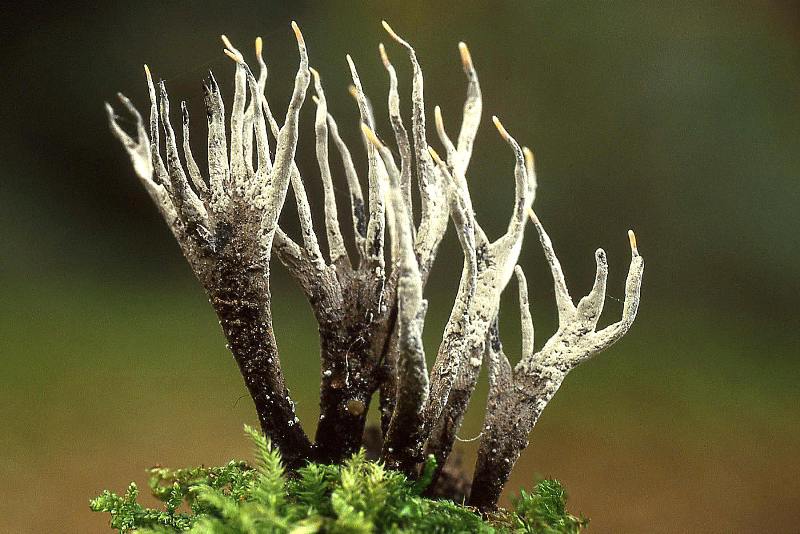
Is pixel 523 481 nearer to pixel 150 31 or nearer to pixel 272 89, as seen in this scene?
pixel 272 89

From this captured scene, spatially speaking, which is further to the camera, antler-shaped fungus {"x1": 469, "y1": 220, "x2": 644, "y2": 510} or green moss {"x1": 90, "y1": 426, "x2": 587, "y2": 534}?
antler-shaped fungus {"x1": 469, "y1": 220, "x2": 644, "y2": 510}

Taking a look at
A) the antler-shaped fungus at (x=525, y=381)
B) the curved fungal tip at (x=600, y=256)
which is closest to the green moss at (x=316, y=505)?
the antler-shaped fungus at (x=525, y=381)

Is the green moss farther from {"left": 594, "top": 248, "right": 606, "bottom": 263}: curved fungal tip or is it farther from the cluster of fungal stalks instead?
{"left": 594, "top": 248, "right": 606, "bottom": 263}: curved fungal tip

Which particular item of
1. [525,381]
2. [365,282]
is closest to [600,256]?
[525,381]

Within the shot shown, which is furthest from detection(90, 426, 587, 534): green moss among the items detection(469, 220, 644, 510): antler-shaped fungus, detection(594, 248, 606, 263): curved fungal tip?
detection(594, 248, 606, 263): curved fungal tip

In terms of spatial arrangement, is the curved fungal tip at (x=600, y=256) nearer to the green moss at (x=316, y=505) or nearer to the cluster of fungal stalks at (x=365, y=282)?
the cluster of fungal stalks at (x=365, y=282)
